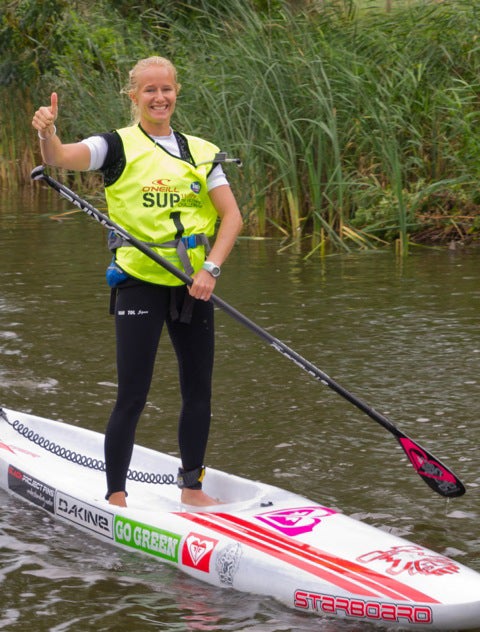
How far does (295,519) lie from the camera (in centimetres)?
435

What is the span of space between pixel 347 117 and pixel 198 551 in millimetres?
7412

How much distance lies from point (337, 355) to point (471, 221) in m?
4.30

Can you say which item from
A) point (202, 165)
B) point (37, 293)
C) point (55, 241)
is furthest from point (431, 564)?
point (55, 241)

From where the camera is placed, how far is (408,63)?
440 inches

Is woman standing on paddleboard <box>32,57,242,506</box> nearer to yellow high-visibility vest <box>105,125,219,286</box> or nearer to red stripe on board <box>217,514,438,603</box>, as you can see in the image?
yellow high-visibility vest <box>105,125,219,286</box>

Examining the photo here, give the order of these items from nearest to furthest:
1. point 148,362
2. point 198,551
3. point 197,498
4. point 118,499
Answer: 1. point 198,551
2. point 148,362
3. point 118,499
4. point 197,498

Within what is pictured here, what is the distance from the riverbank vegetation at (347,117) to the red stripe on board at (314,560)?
20.8ft

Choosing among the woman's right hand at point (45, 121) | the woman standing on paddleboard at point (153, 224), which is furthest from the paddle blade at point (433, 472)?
the woman's right hand at point (45, 121)

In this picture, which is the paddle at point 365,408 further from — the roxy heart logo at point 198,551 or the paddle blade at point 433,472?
the roxy heart logo at point 198,551

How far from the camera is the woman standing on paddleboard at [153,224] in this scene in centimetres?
439

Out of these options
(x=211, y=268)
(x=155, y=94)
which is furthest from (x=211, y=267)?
(x=155, y=94)

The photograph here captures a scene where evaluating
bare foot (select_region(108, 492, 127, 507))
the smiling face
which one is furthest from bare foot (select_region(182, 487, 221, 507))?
the smiling face

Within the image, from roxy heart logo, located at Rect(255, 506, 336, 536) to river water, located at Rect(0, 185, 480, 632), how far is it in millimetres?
321

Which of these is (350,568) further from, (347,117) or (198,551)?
(347,117)
